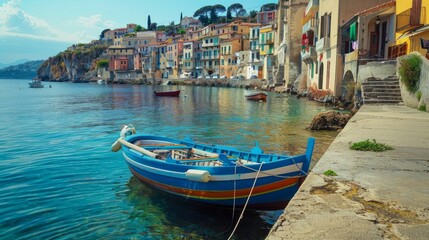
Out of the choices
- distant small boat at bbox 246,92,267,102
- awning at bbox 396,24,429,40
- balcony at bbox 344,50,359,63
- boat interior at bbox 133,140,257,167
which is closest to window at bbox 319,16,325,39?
balcony at bbox 344,50,359,63

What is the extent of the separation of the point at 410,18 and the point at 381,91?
594 centimetres

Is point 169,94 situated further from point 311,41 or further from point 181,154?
point 181,154

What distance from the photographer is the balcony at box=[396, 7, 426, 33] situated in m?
21.7

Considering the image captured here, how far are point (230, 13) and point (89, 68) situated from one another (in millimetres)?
61281

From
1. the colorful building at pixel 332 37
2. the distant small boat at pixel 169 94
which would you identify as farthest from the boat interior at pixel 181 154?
the distant small boat at pixel 169 94

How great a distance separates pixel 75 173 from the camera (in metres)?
12.6

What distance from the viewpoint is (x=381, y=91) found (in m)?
20.0

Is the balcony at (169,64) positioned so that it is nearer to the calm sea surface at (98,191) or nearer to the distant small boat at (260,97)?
the distant small boat at (260,97)

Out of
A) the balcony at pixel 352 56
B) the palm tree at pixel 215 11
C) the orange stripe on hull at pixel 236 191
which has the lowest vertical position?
the orange stripe on hull at pixel 236 191

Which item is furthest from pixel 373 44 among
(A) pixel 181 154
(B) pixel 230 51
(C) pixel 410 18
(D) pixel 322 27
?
(B) pixel 230 51

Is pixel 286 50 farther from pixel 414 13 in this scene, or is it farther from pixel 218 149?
pixel 218 149

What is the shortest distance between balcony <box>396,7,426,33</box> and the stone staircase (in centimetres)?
444

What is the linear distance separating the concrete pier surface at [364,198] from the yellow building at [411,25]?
49.4 ft

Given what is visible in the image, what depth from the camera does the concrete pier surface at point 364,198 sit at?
418cm
